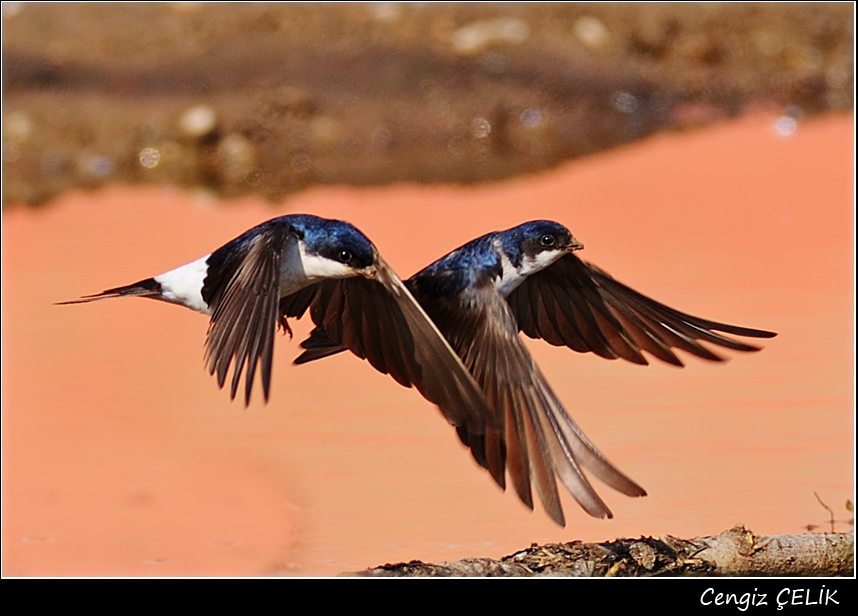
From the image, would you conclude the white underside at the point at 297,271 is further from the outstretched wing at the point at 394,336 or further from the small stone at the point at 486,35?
the small stone at the point at 486,35

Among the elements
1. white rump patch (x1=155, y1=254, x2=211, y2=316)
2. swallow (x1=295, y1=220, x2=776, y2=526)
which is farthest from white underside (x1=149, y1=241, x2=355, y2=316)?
swallow (x1=295, y1=220, x2=776, y2=526)

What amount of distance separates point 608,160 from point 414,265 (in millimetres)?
3672

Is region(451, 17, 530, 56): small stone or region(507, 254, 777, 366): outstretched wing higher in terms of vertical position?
region(451, 17, 530, 56): small stone

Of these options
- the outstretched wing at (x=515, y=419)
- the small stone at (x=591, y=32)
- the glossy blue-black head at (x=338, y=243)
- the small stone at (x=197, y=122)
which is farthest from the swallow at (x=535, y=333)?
the small stone at (x=591, y=32)

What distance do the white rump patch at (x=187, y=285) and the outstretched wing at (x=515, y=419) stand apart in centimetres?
75

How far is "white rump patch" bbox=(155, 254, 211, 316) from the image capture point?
16.5ft

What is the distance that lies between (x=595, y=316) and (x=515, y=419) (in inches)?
36.3

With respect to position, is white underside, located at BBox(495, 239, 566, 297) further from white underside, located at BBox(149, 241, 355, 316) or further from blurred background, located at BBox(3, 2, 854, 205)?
blurred background, located at BBox(3, 2, 854, 205)

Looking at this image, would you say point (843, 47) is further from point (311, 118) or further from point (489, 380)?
point (489, 380)

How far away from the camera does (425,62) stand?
12320 mm

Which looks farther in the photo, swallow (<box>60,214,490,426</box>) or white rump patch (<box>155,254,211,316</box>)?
white rump patch (<box>155,254,211,316</box>)

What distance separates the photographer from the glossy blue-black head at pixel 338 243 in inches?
181

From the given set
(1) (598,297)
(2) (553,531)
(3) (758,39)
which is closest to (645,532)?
(2) (553,531)

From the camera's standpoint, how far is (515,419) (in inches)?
178
